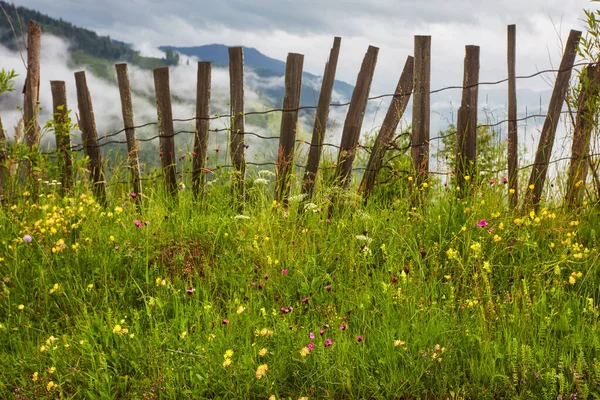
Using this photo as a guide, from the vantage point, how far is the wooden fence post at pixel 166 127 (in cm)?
551

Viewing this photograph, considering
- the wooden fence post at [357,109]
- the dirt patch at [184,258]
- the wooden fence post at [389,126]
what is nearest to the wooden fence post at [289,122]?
the wooden fence post at [357,109]

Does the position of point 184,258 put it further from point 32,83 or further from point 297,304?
point 32,83

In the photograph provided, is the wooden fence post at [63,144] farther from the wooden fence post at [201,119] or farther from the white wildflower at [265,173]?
the white wildflower at [265,173]

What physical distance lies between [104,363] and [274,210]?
2251 mm

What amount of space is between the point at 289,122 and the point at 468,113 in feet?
5.44

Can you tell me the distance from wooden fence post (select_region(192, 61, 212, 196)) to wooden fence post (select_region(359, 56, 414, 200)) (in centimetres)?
155

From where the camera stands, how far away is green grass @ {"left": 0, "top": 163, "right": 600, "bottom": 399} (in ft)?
7.89

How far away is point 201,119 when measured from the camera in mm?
5371

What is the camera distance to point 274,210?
4.55m

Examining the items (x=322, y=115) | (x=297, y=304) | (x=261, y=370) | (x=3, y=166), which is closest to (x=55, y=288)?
(x=297, y=304)

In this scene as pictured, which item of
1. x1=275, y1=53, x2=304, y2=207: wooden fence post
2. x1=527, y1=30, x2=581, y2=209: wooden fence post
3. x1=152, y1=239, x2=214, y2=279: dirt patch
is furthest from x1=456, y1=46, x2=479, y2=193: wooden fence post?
x1=152, y1=239, x2=214, y2=279: dirt patch

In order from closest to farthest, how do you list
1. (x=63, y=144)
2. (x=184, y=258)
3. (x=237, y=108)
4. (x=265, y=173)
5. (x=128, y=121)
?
(x=184, y=258) < (x=265, y=173) < (x=237, y=108) < (x=63, y=144) < (x=128, y=121)

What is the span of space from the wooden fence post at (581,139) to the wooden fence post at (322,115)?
2109 mm

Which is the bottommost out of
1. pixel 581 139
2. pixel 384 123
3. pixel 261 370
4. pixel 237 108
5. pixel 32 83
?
pixel 261 370
